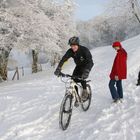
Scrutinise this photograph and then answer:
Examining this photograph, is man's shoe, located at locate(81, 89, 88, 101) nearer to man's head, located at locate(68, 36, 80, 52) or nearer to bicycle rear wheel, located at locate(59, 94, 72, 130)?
bicycle rear wheel, located at locate(59, 94, 72, 130)

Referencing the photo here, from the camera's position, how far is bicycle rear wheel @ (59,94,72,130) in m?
8.98

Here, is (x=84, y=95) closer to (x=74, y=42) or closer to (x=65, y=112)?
(x=65, y=112)

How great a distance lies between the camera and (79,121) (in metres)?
9.56

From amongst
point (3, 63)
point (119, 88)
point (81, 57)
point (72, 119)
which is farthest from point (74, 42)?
point (3, 63)

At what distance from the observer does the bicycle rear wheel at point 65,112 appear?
8.98m

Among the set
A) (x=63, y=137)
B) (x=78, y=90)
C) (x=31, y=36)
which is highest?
(x=31, y=36)

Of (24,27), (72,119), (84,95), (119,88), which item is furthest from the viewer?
(24,27)

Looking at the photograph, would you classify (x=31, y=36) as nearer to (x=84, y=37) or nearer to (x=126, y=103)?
(x=126, y=103)

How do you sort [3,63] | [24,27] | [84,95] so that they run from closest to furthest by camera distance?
[84,95]
[24,27]
[3,63]

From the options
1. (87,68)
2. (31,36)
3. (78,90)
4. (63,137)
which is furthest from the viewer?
(31,36)

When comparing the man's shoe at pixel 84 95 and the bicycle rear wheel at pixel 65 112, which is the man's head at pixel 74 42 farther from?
the man's shoe at pixel 84 95

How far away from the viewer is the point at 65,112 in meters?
9.16

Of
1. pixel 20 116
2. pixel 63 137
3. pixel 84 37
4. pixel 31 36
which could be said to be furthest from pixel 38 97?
pixel 84 37

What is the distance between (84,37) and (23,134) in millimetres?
83697
